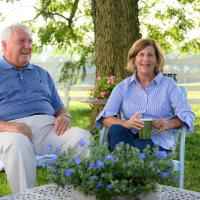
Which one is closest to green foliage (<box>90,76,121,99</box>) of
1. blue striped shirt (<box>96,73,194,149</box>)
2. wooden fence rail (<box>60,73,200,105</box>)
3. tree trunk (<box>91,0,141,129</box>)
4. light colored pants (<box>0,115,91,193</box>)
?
tree trunk (<box>91,0,141,129</box>)

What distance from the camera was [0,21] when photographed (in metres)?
9.72

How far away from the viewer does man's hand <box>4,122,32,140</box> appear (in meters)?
3.28

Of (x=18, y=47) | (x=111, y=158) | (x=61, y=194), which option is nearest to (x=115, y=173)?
(x=111, y=158)

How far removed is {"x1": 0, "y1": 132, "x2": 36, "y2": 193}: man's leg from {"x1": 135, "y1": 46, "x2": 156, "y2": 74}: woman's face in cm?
101

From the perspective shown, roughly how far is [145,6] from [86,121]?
8.29ft

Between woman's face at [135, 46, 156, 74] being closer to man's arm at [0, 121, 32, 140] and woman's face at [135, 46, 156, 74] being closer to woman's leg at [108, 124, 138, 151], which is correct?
woman's leg at [108, 124, 138, 151]

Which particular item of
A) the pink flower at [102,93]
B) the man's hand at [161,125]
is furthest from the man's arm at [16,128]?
the pink flower at [102,93]

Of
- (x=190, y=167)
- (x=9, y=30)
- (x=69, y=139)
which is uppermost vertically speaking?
(x=9, y=30)

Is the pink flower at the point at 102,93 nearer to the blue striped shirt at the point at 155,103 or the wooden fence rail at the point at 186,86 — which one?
the blue striped shirt at the point at 155,103

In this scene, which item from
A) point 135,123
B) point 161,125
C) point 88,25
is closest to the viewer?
point 135,123

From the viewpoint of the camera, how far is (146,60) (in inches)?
140

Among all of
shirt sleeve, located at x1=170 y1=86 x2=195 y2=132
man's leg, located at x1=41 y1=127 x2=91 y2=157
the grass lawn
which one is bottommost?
the grass lawn

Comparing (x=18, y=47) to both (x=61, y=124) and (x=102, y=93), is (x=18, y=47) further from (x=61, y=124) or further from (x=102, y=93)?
(x=102, y=93)

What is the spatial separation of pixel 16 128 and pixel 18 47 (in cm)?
67
